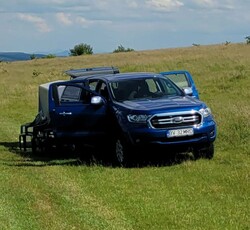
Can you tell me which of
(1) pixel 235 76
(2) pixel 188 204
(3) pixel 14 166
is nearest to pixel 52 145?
(3) pixel 14 166

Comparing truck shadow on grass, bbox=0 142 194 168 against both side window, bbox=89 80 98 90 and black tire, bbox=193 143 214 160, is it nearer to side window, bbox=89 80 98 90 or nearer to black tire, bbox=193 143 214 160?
black tire, bbox=193 143 214 160

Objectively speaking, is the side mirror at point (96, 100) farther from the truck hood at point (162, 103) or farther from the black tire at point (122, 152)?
the black tire at point (122, 152)

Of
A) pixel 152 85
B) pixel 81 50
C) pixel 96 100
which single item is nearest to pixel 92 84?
pixel 152 85

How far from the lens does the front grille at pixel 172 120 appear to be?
11291mm

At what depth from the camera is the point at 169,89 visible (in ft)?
42.5

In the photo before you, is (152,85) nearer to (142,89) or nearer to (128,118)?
(142,89)

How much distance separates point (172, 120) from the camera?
446 inches

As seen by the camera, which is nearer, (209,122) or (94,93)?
(209,122)

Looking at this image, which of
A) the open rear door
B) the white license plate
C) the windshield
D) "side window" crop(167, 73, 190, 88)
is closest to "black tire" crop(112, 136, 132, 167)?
the open rear door

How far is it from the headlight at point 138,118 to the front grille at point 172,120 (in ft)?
0.35

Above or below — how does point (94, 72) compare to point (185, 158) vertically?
above

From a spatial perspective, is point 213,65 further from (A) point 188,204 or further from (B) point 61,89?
(A) point 188,204

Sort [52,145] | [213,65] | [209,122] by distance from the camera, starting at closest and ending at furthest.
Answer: [209,122]
[52,145]
[213,65]

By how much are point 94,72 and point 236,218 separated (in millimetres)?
9571
